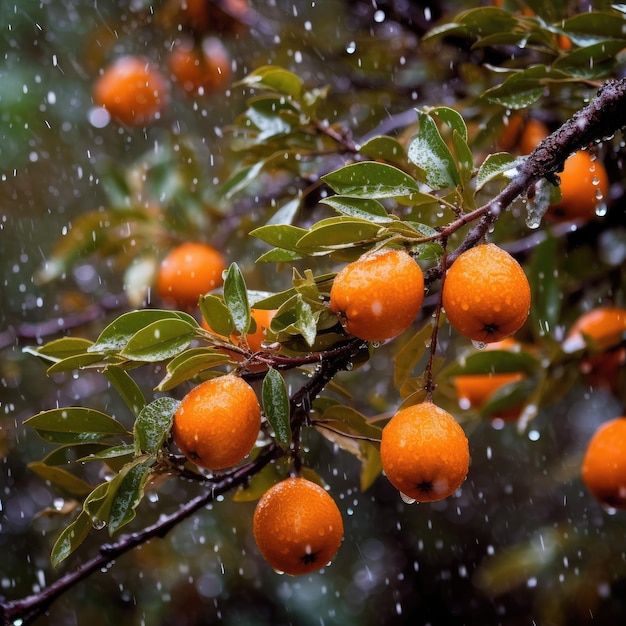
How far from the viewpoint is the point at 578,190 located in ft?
3.84

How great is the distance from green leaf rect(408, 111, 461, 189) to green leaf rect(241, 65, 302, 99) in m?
0.43

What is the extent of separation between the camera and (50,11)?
8.36ft

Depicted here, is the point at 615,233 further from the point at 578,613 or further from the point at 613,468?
the point at 578,613

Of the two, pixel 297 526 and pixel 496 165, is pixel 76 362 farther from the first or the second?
pixel 496 165

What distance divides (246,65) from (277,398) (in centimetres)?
198

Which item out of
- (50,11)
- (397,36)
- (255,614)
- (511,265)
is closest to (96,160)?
(50,11)

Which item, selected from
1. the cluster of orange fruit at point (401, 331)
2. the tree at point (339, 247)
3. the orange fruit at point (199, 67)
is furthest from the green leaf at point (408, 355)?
the orange fruit at point (199, 67)

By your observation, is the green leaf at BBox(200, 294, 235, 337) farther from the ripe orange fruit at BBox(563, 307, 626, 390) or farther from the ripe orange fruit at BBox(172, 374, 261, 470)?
the ripe orange fruit at BBox(563, 307, 626, 390)

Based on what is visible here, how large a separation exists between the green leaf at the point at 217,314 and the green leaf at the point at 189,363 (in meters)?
0.03

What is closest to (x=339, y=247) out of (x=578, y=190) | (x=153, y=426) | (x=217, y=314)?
(x=217, y=314)

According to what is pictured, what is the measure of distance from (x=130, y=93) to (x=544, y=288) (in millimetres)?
1255

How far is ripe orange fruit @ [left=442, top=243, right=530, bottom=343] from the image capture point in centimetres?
62

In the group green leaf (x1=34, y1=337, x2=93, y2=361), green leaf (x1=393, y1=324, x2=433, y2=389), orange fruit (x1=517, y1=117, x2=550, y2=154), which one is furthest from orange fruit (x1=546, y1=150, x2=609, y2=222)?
green leaf (x1=34, y1=337, x2=93, y2=361)

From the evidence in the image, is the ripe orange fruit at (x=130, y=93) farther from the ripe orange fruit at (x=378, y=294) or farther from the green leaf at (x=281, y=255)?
the ripe orange fruit at (x=378, y=294)
